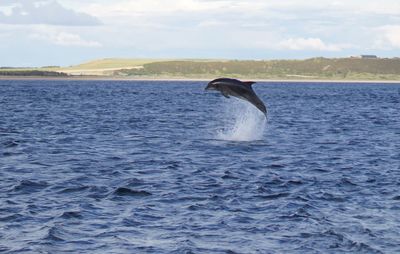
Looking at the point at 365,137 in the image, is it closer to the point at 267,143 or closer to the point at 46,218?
the point at 267,143

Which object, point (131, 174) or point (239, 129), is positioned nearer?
point (131, 174)

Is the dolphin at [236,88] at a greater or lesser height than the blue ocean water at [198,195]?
greater

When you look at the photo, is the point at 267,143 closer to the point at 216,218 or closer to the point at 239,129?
the point at 239,129

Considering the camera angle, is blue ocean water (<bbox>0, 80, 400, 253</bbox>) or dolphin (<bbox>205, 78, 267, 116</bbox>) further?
dolphin (<bbox>205, 78, 267, 116</bbox>)

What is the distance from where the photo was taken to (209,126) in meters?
53.1

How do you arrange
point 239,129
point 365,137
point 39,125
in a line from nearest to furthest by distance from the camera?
point 365,137
point 239,129
point 39,125

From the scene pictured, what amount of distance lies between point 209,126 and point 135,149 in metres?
17.4

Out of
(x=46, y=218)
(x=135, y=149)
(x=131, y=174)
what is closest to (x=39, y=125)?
(x=135, y=149)

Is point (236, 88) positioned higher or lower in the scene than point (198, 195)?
higher

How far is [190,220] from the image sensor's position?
19.4 m

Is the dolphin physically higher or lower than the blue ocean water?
higher

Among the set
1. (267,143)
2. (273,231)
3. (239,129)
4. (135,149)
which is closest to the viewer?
(273,231)

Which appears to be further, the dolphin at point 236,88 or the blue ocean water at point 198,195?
the dolphin at point 236,88

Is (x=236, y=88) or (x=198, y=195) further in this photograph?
(x=236, y=88)
